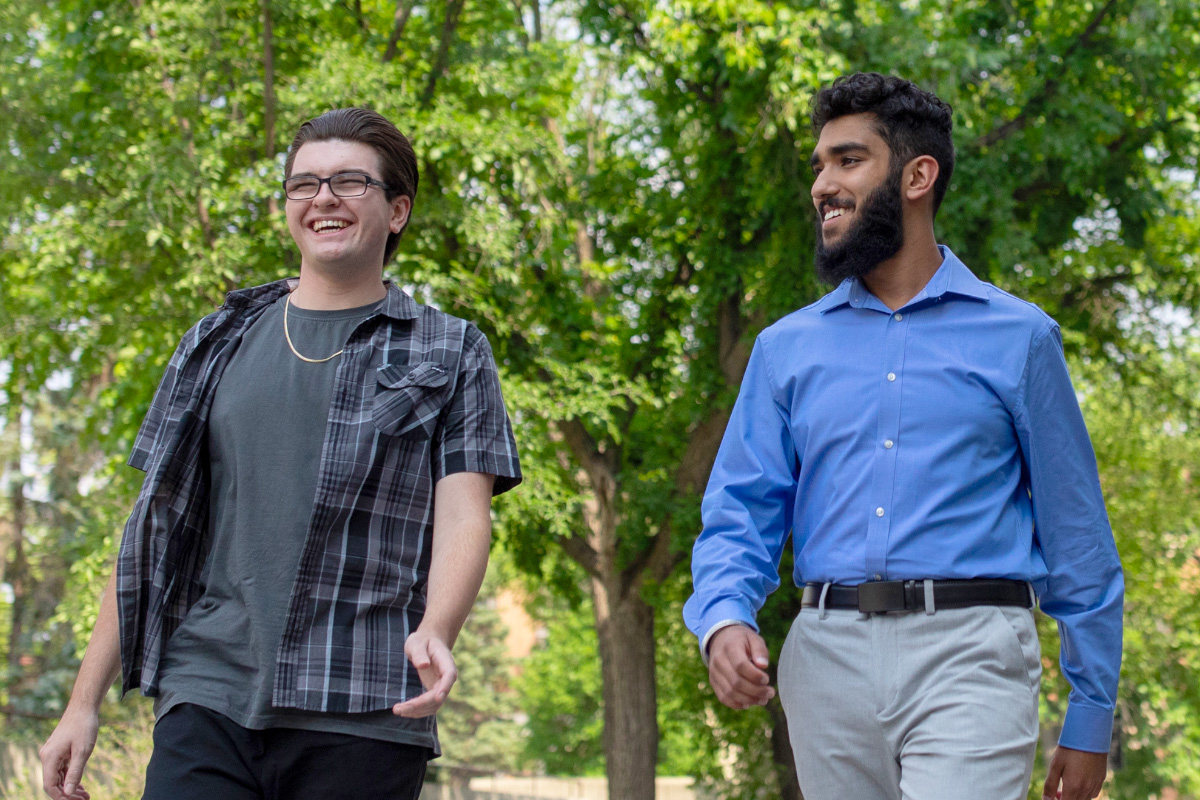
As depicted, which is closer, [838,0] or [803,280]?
[838,0]

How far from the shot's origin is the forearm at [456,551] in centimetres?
220

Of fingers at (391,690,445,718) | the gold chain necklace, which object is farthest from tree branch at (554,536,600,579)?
fingers at (391,690,445,718)

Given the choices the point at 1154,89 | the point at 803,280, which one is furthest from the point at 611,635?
the point at 1154,89

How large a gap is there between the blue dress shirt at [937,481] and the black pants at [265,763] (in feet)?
2.37

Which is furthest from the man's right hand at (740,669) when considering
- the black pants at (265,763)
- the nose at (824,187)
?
the nose at (824,187)

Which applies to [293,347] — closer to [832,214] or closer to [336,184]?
[336,184]

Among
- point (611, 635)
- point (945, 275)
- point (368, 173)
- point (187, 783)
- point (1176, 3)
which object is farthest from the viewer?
point (611, 635)

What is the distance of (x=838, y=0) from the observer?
35.3ft

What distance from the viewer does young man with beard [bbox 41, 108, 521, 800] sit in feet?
7.30

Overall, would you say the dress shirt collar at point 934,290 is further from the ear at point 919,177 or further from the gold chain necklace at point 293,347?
the gold chain necklace at point 293,347

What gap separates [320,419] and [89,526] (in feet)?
33.6

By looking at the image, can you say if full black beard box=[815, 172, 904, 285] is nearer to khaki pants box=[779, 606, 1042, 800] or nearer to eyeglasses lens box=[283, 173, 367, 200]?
khaki pants box=[779, 606, 1042, 800]

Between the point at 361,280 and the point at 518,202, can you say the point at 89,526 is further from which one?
the point at 361,280

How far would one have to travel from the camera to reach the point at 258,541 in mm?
2336
